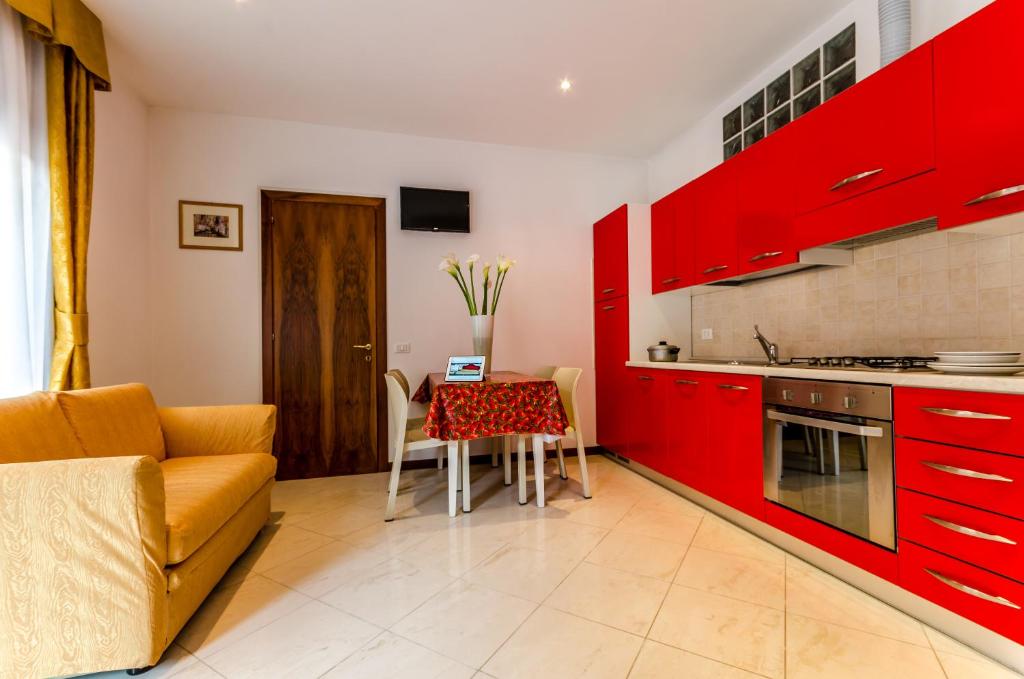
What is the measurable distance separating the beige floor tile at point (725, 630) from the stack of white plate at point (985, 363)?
1065mm

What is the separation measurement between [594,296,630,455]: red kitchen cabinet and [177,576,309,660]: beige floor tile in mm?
2570

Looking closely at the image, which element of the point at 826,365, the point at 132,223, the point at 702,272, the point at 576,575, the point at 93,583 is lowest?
the point at 576,575

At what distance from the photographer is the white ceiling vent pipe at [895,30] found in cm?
199

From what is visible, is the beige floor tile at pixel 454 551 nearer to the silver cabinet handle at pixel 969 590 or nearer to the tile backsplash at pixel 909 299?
the silver cabinet handle at pixel 969 590

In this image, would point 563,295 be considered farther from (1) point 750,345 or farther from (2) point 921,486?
(2) point 921,486

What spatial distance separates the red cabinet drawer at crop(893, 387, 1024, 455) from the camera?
1.33m

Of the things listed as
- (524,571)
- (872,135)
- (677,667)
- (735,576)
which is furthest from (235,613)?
(872,135)

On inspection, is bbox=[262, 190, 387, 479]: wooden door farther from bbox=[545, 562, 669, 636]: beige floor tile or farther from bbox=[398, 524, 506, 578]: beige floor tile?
bbox=[545, 562, 669, 636]: beige floor tile

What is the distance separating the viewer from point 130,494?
4.35ft

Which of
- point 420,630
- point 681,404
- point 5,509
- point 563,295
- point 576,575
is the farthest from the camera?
point 563,295

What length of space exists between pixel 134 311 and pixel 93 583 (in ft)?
7.82

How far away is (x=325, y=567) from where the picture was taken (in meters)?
2.04


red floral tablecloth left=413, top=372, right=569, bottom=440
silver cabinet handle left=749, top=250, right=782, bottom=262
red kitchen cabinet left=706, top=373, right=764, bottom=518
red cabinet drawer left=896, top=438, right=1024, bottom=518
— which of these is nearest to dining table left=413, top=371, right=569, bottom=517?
red floral tablecloth left=413, top=372, right=569, bottom=440

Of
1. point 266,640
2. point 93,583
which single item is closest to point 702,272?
point 266,640
